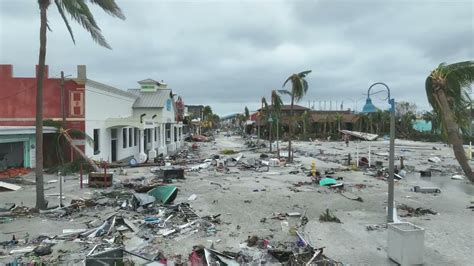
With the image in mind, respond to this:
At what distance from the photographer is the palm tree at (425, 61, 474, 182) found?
5.85 meters

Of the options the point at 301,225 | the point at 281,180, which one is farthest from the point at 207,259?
the point at 281,180

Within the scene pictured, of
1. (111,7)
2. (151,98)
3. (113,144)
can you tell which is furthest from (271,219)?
(151,98)

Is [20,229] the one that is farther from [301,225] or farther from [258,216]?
[301,225]

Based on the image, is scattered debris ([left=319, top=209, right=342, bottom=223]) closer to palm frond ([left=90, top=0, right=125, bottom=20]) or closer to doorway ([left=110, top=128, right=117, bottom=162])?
palm frond ([left=90, top=0, right=125, bottom=20])

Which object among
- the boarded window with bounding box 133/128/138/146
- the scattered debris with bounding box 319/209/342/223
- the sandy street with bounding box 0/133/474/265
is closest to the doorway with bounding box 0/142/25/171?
the sandy street with bounding box 0/133/474/265

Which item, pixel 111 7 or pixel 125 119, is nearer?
pixel 111 7

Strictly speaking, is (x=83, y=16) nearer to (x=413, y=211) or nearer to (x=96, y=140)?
(x=413, y=211)

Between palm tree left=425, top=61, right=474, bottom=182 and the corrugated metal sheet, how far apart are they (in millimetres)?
32347

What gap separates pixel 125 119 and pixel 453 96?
80.4 ft

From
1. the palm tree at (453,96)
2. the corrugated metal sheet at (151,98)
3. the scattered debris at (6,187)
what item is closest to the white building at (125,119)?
the corrugated metal sheet at (151,98)

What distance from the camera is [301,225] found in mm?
11062

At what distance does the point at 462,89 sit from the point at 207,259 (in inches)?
224

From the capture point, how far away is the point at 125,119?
27.9 metres

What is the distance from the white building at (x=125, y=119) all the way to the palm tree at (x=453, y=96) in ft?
70.7
